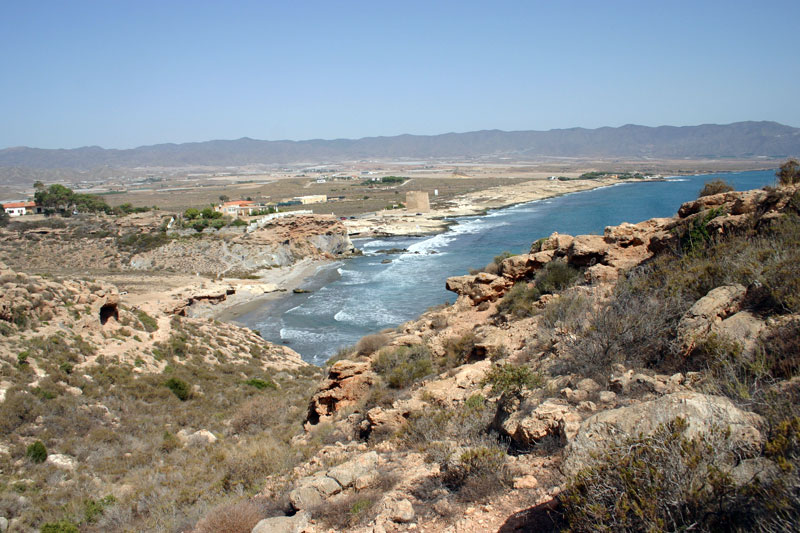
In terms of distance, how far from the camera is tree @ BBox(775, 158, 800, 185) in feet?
34.9

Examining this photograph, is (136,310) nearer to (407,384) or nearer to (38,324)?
(38,324)

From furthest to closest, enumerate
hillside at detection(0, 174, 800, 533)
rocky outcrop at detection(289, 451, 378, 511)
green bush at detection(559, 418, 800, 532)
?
rocky outcrop at detection(289, 451, 378, 511) → hillside at detection(0, 174, 800, 533) → green bush at detection(559, 418, 800, 532)

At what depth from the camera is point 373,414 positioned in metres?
8.28

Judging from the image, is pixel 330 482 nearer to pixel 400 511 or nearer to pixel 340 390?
pixel 400 511

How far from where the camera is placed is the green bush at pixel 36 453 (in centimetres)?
941

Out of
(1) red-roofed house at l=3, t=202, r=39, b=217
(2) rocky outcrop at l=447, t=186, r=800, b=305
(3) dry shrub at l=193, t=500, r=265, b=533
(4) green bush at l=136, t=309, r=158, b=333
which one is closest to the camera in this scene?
(3) dry shrub at l=193, t=500, r=265, b=533

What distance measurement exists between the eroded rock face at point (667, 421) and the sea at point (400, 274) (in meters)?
12.8

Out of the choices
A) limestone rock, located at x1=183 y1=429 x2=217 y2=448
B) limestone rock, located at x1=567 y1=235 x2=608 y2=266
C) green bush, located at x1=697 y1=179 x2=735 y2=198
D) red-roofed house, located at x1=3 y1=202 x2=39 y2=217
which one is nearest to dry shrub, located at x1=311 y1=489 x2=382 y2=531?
limestone rock, located at x1=183 y1=429 x2=217 y2=448

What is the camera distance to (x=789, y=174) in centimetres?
1073

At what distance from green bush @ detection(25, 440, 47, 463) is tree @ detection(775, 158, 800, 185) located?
1542 centimetres

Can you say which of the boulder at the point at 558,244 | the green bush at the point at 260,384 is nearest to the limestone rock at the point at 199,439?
the green bush at the point at 260,384

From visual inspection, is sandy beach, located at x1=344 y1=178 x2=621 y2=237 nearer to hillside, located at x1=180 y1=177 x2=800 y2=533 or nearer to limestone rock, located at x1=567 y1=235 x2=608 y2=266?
limestone rock, located at x1=567 y1=235 x2=608 y2=266

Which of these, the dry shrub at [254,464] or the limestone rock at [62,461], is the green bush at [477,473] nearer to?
the dry shrub at [254,464]

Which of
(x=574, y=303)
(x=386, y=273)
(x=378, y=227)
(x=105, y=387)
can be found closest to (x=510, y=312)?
(x=574, y=303)
